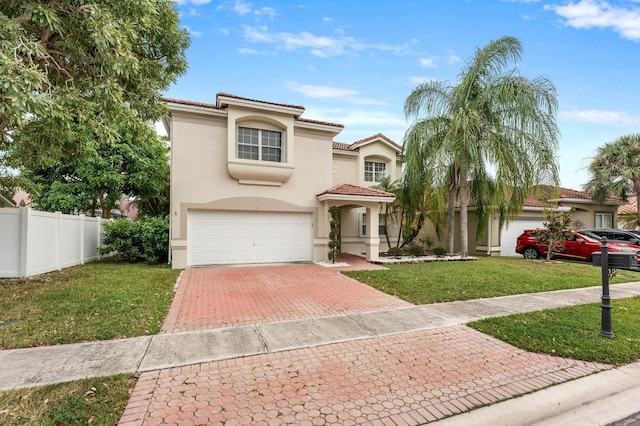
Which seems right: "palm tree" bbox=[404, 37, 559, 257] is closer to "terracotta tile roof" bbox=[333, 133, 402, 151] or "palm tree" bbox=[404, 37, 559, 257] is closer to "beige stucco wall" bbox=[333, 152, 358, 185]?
"terracotta tile roof" bbox=[333, 133, 402, 151]

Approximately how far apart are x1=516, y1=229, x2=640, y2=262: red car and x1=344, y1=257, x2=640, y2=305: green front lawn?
2012mm

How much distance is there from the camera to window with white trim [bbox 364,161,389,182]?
1822cm

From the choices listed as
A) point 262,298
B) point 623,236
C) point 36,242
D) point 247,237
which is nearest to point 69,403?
point 262,298

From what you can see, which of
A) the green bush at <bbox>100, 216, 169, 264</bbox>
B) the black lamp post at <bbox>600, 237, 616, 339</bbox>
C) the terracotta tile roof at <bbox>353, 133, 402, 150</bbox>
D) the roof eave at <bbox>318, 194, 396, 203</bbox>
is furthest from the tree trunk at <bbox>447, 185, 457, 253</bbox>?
the green bush at <bbox>100, 216, 169, 264</bbox>

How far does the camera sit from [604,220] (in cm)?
2231

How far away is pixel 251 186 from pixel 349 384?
10.5m

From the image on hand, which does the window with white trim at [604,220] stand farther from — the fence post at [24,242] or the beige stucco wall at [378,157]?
the fence post at [24,242]

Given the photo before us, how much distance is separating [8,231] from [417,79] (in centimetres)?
1647

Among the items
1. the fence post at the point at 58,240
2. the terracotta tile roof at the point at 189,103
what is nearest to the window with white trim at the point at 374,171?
the terracotta tile roof at the point at 189,103

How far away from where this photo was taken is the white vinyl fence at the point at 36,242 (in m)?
8.68

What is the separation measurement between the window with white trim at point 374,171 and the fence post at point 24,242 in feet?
47.8

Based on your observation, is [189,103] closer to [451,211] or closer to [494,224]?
[451,211]

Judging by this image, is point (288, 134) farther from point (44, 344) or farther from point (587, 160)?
point (587, 160)

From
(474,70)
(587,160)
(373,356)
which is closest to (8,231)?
(373,356)
